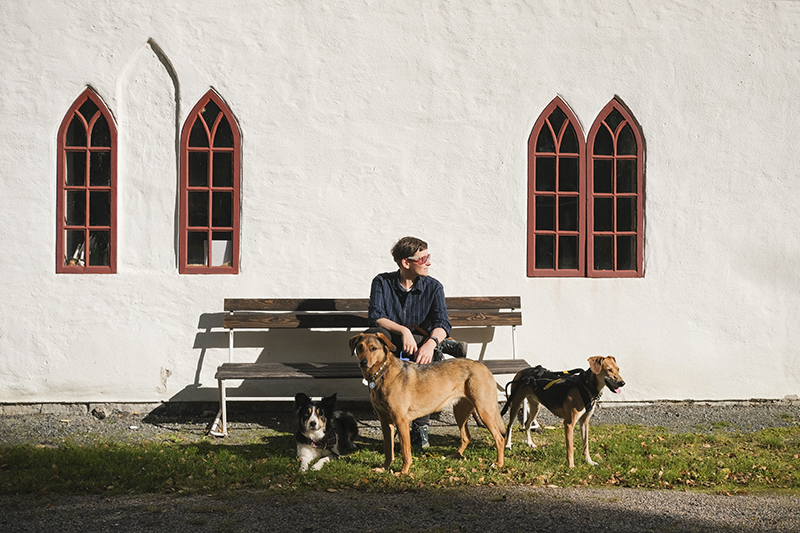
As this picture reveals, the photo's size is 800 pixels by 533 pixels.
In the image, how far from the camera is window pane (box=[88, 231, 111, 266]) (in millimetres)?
7734

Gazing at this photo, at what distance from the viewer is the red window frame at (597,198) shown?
8.05 m

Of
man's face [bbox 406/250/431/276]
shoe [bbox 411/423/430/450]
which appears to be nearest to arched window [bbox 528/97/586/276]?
man's face [bbox 406/250/431/276]

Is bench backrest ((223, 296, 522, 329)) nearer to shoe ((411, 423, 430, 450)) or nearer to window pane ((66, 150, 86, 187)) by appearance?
shoe ((411, 423, 430, 450))

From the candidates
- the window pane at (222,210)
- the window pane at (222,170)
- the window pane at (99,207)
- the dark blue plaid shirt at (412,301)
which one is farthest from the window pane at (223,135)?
the dark blue plaid shirt at (412,301)

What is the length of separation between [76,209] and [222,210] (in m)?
1.56

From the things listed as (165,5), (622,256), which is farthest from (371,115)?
(622,256)

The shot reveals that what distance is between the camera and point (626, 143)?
816 centimetres

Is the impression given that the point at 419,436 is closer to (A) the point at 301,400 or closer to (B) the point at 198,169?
Result: (A) the point at 301,400

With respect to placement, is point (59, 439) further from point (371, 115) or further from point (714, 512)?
point (714, 512)

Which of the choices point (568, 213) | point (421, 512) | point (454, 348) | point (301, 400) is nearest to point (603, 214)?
point (568, 213)

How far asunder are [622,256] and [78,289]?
6.01 m

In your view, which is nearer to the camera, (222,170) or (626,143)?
(222,170)

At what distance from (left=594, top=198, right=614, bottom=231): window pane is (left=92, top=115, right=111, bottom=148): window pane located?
5.46m

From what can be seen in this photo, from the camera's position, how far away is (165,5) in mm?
7660
